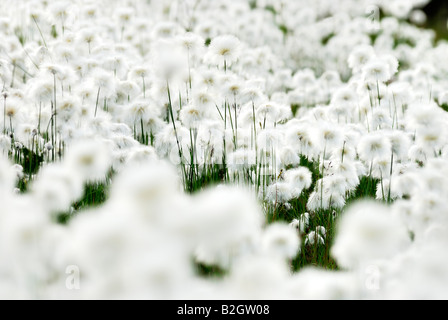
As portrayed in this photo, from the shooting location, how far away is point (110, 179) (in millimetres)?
3625

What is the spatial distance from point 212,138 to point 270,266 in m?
2.46

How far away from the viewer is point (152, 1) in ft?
36.4

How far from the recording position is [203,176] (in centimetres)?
416

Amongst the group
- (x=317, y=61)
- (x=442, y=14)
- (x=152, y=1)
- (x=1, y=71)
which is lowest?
(x=1, y=71)

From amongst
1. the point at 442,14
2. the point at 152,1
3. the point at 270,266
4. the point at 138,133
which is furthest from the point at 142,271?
the point at 442,14

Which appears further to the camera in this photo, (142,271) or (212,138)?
(212,138)

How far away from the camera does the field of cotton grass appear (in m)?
1.32

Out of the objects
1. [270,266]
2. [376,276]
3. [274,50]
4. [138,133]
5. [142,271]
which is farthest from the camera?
[274,50]

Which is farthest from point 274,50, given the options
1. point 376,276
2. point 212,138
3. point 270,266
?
point 270,266

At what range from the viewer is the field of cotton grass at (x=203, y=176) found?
4.33 feet

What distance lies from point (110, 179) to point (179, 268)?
96.4 inches
